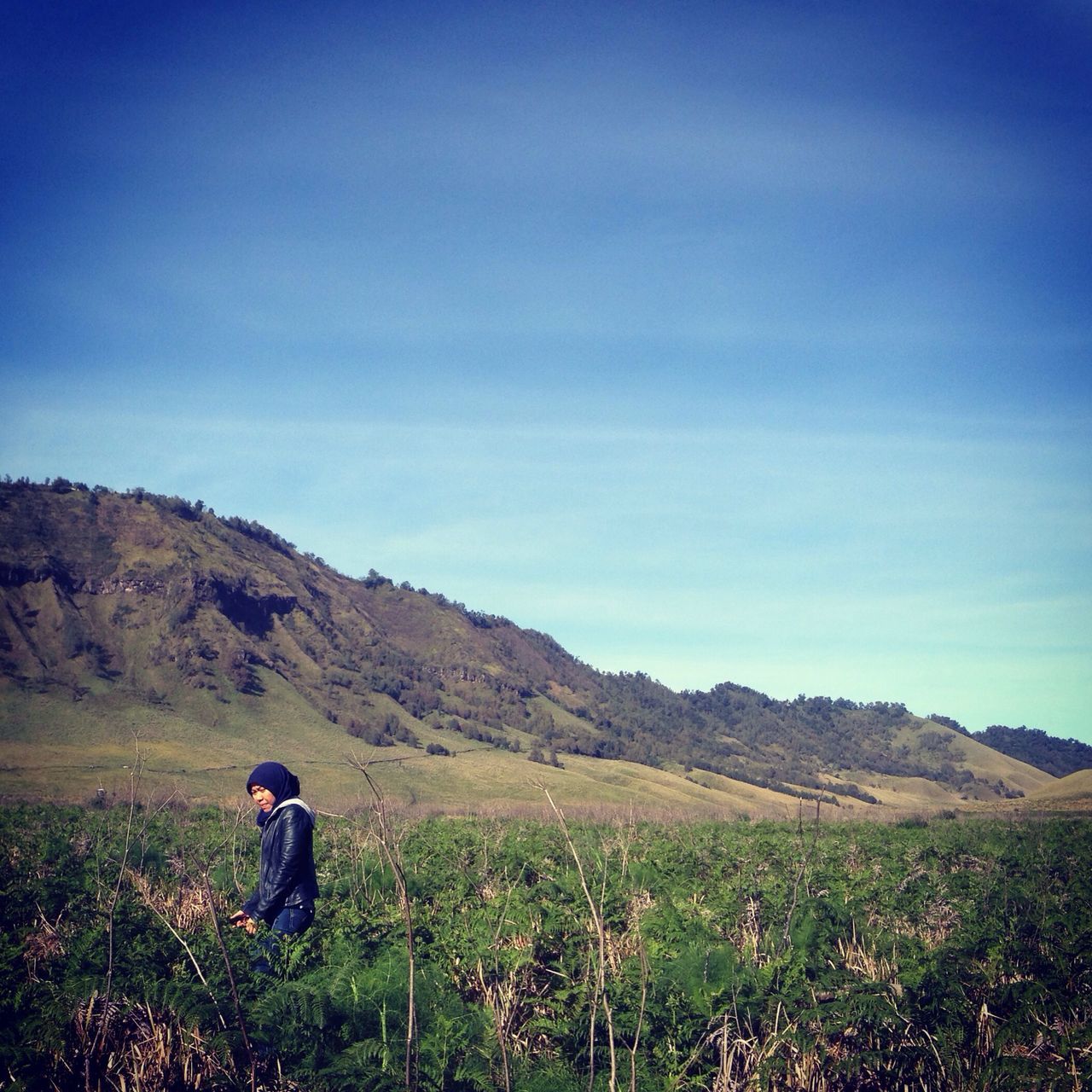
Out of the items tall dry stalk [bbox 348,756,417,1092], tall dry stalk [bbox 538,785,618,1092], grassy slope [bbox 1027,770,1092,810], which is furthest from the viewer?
grassy slope [bbox 1027,770,1092,810]

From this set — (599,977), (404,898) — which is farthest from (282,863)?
(404,898)

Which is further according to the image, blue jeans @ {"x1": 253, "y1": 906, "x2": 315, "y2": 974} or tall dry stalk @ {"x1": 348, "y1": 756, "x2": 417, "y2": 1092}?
blue jeans @ {"x1": 253, "y1": 906, "x2": 315, "y2": 974}

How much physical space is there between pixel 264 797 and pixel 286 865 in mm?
622

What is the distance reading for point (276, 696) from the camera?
356 ft

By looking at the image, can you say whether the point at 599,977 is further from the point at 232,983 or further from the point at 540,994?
the point at 540,994

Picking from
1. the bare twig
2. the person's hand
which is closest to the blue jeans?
the person's hand

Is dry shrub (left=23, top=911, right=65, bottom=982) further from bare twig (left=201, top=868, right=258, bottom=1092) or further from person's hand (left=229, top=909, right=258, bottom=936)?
bare twig (left=201, top=868, right=258, bottom=1092)

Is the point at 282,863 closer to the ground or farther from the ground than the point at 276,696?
farther from the ground

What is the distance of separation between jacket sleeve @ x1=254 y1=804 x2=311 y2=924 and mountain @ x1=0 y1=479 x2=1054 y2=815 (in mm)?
49346

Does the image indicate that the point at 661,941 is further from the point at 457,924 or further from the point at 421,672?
the point at 421,672

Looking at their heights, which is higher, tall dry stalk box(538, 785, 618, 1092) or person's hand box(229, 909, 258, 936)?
tall dry stalk box(538, 785, 618, 1092)

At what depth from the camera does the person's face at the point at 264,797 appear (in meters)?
7.01

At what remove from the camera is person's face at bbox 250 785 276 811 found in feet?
23.0

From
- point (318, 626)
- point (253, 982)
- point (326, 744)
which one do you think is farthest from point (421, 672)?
point (253, 982)
